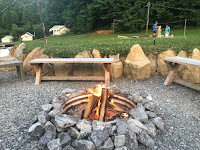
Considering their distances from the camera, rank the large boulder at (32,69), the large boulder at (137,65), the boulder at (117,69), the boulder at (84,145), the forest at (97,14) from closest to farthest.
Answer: the boulder at (84,145) < the large boulder at (137,65) < the boulder at (117,69) < the large boulder at (32,69) < the forest at (97,14)

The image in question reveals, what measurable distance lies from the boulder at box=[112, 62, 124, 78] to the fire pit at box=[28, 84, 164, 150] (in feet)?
6.83

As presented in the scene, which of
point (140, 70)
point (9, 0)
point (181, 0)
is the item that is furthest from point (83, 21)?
point (9, 0)

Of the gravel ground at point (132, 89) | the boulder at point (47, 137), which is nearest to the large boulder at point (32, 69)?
the gravel ground at point (132, 89)

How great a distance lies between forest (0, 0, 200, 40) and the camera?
21109 millimetres

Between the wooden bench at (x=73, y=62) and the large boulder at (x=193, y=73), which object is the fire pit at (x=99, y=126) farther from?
the large boulder at (x=193, y=73)

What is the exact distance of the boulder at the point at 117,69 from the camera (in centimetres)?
507

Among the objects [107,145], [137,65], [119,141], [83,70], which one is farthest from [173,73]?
[107,145]

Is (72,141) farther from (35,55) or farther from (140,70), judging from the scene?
(35,55)

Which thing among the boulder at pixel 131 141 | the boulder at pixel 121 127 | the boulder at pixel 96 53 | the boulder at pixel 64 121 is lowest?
the boulder at pixel 131 141

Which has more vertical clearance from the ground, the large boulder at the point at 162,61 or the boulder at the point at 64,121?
the large boulder at the point at 162,61

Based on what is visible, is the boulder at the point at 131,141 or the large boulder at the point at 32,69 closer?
the boulder at the point at 131,141

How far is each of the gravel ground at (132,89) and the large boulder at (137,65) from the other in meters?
0.19

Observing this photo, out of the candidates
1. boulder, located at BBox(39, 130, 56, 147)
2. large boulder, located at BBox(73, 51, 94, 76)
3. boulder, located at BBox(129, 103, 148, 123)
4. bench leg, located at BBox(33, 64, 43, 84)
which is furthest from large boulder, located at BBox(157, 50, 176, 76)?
boulder, located at BBox(39, 130, 56, 147)

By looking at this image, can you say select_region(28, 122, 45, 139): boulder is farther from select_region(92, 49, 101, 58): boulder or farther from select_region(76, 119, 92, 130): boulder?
select_region(92, 49, 101, 58): boulder
